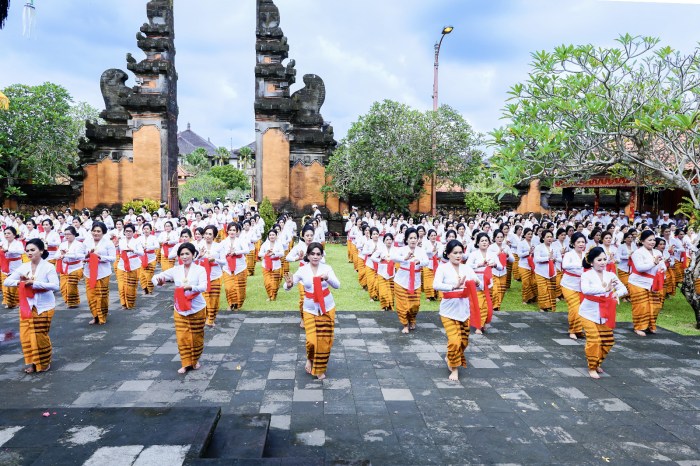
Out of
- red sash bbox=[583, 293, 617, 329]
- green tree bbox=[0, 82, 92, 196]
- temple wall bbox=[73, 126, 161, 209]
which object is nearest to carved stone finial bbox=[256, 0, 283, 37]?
temple wall bbox=[73, 126, 161, 209]

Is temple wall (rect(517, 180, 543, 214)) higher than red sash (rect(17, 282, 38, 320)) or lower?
higher

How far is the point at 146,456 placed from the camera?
A: 137 inches

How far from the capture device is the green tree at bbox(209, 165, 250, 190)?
44.4 m

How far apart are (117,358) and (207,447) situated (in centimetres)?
302

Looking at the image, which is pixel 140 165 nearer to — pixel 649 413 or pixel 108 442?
pixel 108 442

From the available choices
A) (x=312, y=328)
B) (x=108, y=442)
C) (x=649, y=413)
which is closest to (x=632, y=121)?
(x=649, y=413)

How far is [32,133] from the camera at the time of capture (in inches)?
832

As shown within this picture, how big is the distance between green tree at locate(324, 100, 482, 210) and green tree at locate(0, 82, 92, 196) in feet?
43.1

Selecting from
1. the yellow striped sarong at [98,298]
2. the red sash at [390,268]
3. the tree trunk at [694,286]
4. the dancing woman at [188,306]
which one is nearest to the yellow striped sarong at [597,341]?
the tree trunk at [694,286]

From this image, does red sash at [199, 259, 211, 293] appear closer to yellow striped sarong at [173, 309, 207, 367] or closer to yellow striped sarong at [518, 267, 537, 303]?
yellow striped sarong at [173, 309, 207, 367]

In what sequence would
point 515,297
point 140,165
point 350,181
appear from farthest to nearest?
point 140,165
point 350,181
point 515,297

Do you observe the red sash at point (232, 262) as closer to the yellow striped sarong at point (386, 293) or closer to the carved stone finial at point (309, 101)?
the yellow striped sarong at point (386, 293)

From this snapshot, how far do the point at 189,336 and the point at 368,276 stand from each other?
5.13 meters

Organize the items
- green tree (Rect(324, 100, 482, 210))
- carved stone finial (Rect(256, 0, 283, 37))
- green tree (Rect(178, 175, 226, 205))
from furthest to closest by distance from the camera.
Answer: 1. green tree (Rect(178, 175, 226, 205))
2. carved stone finial (Rect(256, 0, 283, 37))
3. green tree (Rect(324, 100, 482, 210))
